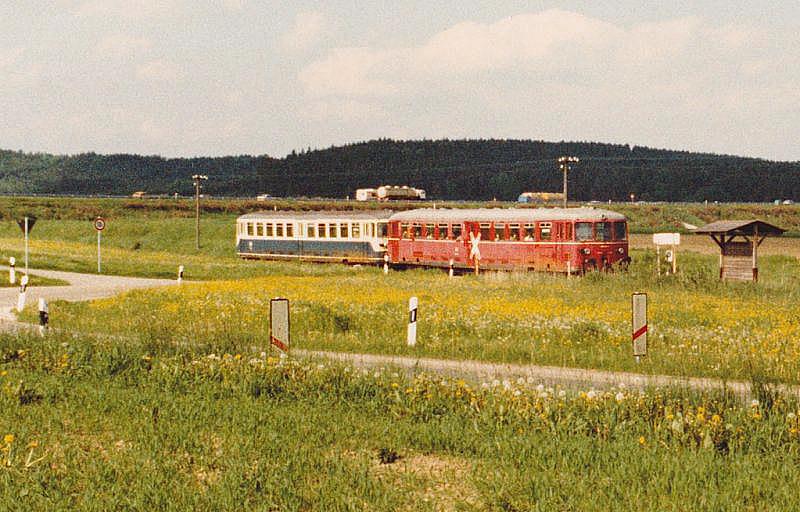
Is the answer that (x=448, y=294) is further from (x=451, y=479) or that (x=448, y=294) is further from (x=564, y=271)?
(x=451, y=479)

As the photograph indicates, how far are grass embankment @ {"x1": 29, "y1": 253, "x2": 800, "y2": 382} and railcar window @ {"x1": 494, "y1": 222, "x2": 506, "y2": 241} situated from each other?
18.4 feet

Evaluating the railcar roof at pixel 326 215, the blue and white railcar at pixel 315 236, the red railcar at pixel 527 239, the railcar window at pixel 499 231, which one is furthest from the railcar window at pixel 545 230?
the railcar roof at pixel 326 215

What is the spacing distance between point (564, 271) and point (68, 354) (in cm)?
2549

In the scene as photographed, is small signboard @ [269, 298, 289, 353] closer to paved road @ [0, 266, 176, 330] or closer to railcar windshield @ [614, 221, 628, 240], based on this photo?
paved road @ [0, 266, 176, 330]

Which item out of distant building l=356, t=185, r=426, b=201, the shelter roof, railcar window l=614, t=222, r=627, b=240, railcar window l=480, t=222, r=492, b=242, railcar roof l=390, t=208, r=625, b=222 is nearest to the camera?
the shelter roof

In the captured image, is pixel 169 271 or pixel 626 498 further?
pixel 169 271

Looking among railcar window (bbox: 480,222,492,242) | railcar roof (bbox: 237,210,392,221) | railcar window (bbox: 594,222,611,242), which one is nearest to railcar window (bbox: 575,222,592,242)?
railcar window (bbox: 594,222,611,242)

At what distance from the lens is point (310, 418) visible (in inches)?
362

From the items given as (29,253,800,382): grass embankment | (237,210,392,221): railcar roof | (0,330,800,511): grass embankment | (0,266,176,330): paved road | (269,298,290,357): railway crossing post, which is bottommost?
(0,266,176,330): paved road

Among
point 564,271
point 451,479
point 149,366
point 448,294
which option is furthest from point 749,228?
point 451,479

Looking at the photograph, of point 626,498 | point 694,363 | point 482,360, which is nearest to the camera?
point 626,498

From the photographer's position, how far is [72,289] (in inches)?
1267

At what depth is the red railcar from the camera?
35.7 meters

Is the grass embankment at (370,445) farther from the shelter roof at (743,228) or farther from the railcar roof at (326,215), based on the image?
the railcar roof at (326,215)
